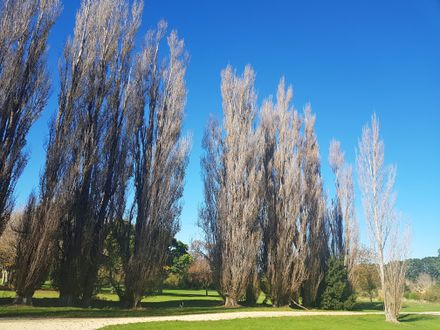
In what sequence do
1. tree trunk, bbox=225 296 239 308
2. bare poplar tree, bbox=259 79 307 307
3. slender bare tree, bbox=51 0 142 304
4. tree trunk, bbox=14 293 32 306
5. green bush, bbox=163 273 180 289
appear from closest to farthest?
tree trunk, bbox=14 293 32 306
slender bare tree, bbox=51 0 142 304
tree trunk, bbox=225 296 239 308
bare poplar tree, bbox=259 79 307 307
green bush, bbox=163 273 180 289

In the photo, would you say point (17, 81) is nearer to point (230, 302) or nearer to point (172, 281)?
point (230, 302)

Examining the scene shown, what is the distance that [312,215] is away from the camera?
23078 millimetres

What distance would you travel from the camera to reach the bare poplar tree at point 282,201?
19984 millimetres

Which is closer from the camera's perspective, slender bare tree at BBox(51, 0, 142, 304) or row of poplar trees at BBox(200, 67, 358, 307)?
slender bare tree at BBox(51, 0, 142, 304)

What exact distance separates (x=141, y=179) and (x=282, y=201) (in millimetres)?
8989

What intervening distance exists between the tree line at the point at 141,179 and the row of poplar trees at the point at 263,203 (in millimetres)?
74

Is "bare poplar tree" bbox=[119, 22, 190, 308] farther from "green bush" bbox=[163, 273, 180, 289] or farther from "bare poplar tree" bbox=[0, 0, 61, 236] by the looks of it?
"green bush" bbox=[163, 273, 180, 289]

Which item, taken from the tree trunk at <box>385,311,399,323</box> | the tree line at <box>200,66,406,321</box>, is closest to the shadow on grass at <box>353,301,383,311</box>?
the tree line at <box>200,66,406,321</box>

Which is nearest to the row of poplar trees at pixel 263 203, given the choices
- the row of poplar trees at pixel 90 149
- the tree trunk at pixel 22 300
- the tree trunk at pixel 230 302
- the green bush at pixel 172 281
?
the tree trunk at pixel 230 302

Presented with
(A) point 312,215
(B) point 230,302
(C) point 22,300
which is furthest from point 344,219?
(C) point 22,300

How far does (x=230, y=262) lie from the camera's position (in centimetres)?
1791

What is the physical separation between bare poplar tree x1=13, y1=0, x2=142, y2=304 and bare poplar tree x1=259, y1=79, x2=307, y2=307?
29.9 feet

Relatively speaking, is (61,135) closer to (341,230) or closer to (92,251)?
(92,251)

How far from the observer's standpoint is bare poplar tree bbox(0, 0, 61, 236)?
12156 millimetres
